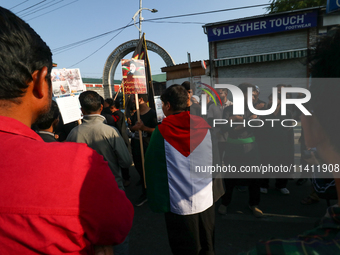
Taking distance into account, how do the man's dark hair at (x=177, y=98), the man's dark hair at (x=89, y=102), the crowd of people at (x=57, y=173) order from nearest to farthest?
the crowd of people at (x=57, y=173) < the man's dark hair at (x=177, y=98) < the man's dark hair at (x=89, y=102)

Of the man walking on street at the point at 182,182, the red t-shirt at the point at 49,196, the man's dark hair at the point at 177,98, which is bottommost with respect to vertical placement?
the man walking on street at the point at 182,182

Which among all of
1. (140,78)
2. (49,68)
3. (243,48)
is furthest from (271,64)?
(49,68)

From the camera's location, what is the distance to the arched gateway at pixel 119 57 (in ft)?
48.4

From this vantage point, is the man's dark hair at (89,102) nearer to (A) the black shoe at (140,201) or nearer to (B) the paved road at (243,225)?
(B) the paved road at (243,225)

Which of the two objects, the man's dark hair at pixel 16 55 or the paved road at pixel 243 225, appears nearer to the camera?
the man's dark hair at pixel 16 55

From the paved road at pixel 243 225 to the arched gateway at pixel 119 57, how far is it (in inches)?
491

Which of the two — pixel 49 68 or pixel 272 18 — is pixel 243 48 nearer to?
pixel 272 18

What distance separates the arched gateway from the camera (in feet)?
48.4

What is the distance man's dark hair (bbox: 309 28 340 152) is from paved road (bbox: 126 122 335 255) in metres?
2.33

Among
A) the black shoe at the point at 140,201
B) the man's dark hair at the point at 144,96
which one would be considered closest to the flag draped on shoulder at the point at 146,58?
the man's dark hair at the point at 144,96

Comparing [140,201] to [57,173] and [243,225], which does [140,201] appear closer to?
[243,225]

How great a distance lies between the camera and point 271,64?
1337 cm

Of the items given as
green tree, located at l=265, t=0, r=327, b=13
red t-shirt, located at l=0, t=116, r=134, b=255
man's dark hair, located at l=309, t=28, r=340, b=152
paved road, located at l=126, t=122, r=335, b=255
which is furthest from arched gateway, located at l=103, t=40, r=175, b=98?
red t-shirt, located at l=0, t=116, r=134, b=255

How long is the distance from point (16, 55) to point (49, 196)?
0.45 meters
